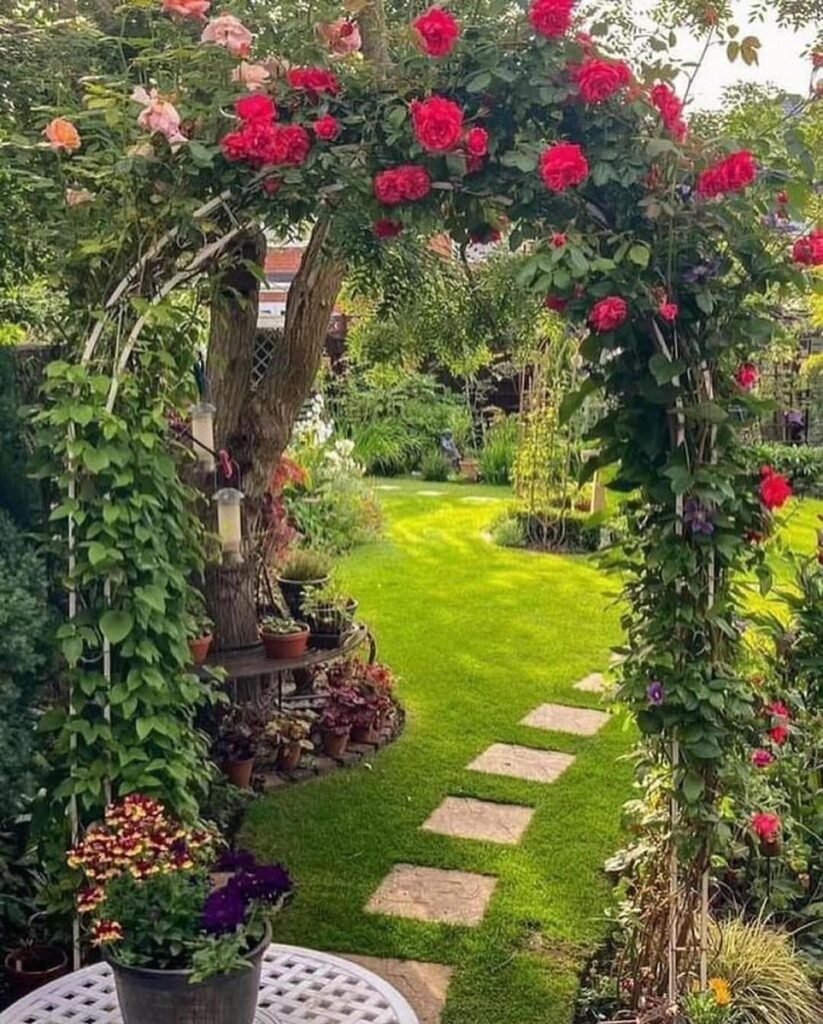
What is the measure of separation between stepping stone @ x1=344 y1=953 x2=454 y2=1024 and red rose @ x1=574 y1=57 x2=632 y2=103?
7.23 feet

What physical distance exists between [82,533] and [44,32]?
1507 millimetres

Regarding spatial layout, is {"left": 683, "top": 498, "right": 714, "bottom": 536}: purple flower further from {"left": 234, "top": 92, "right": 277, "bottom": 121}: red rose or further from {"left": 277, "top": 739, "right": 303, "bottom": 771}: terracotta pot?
{"left": 277, "top": 739, "right": 303, "bottom": 771}: terracotta pot

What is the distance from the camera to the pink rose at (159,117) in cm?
239

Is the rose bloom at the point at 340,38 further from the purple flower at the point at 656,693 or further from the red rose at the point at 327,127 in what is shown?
the purple flower at the point at 656,693

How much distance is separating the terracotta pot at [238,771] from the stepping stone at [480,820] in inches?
28.4

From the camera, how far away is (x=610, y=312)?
2.29 m

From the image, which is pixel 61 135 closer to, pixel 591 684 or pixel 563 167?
pixel 563 167

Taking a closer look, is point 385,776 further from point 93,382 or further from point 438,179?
point 438,179

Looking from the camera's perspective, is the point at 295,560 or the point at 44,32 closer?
the point at 44,32

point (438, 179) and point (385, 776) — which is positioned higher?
point (438, 179)

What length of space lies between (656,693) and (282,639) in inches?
84.4

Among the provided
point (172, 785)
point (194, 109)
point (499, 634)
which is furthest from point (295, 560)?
point (194, 109)

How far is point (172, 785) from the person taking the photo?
108 inches

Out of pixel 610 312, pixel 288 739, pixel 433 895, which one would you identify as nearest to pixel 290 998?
pixel 433 895
